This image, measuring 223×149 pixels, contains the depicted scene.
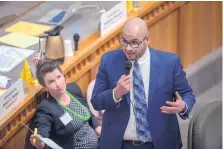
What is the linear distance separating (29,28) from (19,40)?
21 centimetres

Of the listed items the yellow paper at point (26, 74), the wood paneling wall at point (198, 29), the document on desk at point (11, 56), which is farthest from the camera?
the wood paneling wall at point (198, 29)

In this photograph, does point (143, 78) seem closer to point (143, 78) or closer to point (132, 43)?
point (143, 78)

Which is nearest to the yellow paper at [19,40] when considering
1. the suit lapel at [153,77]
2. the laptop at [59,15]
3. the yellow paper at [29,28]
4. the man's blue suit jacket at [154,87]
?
the yellow paper at [29,28]

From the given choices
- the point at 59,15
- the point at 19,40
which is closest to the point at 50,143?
the point at 19,40

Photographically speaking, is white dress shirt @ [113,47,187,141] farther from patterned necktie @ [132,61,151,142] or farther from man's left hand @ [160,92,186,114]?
man's left hand @ [160,92,186,114]

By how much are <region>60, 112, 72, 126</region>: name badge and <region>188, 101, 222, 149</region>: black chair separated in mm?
814

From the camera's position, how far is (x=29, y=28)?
14.8ft

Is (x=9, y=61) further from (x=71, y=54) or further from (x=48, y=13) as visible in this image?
(x=48, y=13)

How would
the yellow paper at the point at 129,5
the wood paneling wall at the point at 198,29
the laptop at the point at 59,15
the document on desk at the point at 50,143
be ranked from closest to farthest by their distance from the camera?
the document on desk at the point at 50,143 → the laptop at the point at 59,15 → the yellow paper at the point at 129,5 → the wood paneling wall at the point at 198,29

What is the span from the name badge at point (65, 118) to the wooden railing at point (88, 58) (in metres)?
0.21

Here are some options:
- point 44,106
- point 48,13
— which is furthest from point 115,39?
point 44,106

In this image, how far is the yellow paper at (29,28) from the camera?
4.45 metres

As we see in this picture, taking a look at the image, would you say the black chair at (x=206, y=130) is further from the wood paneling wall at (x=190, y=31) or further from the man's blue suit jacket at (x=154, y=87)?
the wood paneling wall at (x=190, y=31)

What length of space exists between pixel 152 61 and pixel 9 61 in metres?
1.20
